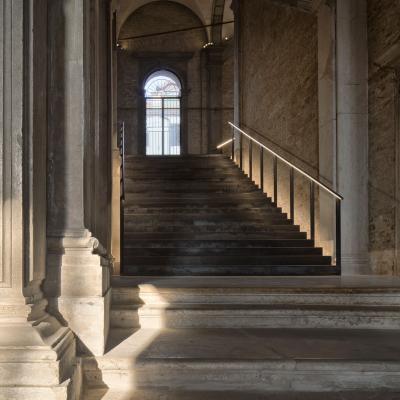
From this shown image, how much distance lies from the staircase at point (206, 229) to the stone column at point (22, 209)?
2.80m

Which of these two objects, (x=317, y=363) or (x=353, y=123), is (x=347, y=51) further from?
(x=317, y=363)

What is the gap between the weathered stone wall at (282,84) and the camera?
741 centimetres

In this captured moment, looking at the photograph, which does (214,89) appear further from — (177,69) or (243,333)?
(243,333)

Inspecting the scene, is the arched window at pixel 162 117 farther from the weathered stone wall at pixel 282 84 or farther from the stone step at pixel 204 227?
the stone step at pixel 204 227

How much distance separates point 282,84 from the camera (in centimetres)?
869

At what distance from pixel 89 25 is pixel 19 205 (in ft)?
4.59

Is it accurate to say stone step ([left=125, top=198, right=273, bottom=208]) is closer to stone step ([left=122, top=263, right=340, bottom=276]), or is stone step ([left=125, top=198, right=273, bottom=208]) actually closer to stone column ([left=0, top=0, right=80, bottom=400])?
stone step ([left=122, top=263, right=340, bottom=276])

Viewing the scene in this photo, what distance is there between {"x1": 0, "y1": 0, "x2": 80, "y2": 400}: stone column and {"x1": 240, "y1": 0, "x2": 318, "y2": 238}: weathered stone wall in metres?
5.26

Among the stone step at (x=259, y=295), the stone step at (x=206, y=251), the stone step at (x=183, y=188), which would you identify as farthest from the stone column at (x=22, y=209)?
the stone step at (x=183, y=188)

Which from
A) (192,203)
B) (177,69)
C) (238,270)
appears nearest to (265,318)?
(238,270)

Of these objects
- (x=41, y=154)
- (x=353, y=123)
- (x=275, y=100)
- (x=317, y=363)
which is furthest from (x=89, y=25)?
(x=275, y=100)

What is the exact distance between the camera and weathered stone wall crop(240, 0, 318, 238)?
24.3ft

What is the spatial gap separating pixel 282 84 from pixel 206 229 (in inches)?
137

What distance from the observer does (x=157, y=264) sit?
5652mm
